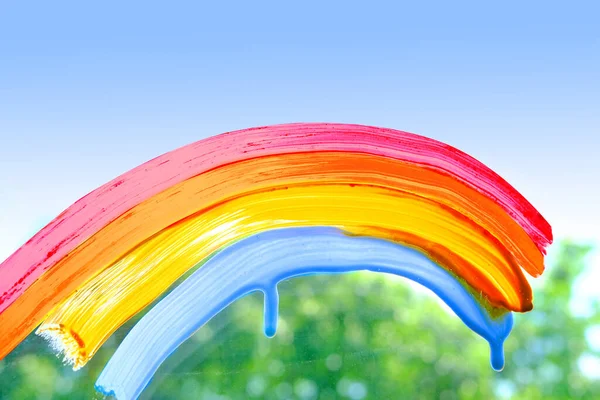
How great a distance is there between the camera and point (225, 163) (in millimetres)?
1463

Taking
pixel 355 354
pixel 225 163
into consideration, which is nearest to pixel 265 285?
pixel 225 163

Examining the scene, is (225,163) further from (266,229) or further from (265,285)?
(265,285)

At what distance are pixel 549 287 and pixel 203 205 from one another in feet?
6.26

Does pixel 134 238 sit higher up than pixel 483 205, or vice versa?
pixel 483 205

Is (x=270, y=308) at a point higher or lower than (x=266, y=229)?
lower

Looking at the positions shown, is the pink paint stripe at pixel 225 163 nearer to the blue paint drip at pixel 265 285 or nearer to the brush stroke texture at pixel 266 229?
the brush stroke texture at pixel 266 229

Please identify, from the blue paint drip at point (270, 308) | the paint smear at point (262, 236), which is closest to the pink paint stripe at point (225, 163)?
the paint smear at point (262, 236)

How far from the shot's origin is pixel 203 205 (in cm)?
145

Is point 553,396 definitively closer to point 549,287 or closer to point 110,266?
point 549,287

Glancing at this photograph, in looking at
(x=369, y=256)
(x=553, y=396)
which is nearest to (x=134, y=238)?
(x=369, y=256)

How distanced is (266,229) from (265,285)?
13 cm

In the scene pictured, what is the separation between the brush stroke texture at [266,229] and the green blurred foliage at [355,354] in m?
0.10

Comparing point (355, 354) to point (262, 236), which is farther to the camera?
point (355, 354)

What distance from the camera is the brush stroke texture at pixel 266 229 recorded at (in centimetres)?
143
